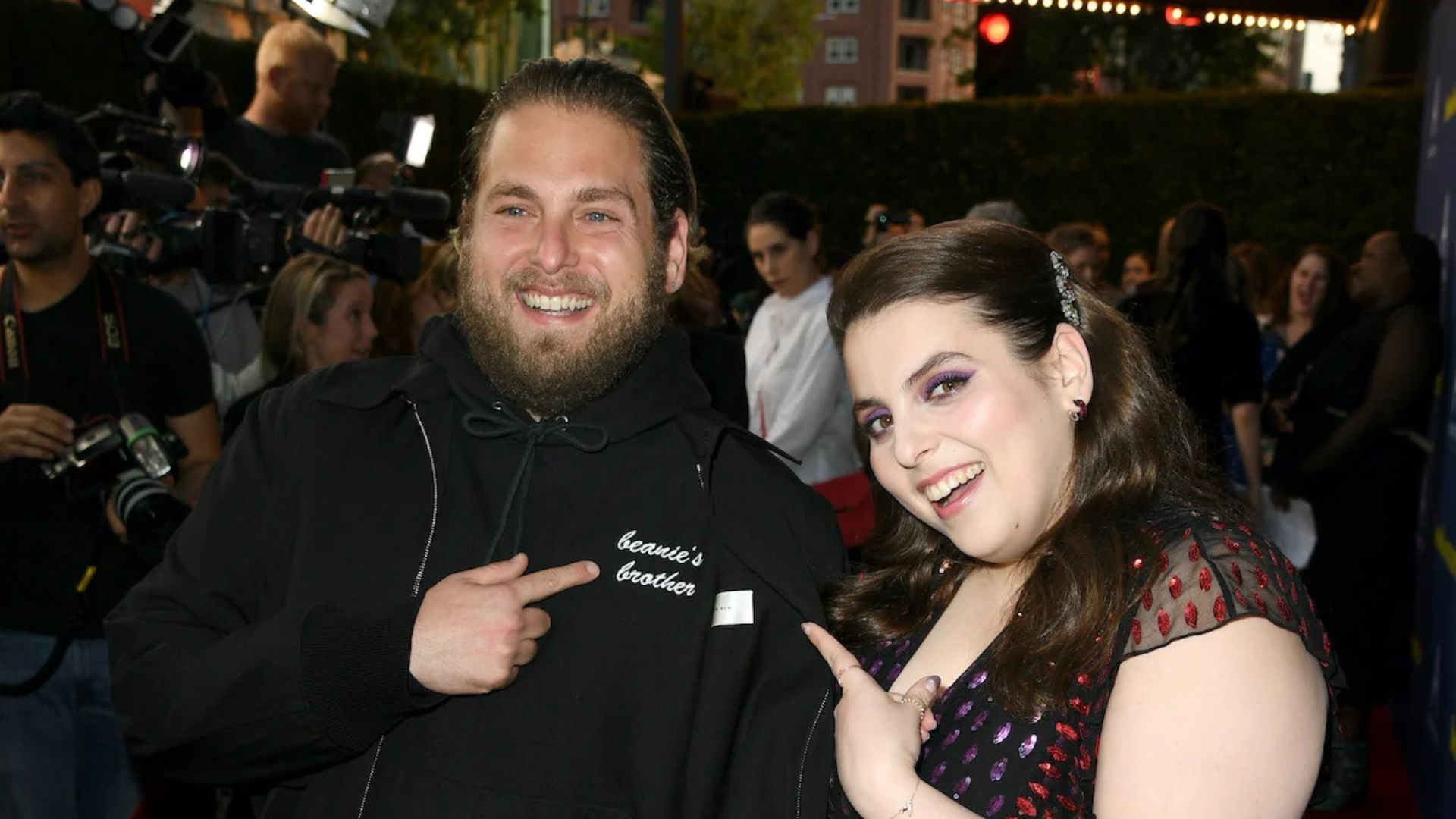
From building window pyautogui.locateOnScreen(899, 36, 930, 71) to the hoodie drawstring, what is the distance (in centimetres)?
10186

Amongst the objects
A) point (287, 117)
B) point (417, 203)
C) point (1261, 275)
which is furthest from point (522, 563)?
point (1261, 275)

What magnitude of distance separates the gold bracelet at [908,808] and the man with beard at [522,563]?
0.26m

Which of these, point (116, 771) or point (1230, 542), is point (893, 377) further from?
point (116, 771)

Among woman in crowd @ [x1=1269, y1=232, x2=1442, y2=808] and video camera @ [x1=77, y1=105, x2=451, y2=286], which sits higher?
video camera @ [x1=77, y1=105, x2=451, y2=286]

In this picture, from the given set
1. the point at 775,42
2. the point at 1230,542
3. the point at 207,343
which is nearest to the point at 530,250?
the point at 1230,542

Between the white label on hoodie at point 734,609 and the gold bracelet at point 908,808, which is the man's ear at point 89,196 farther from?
the gold bracelet at point 908,808

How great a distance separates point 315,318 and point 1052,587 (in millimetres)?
3189

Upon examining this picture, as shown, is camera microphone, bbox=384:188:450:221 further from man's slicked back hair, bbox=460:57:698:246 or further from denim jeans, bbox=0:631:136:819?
man's slicked back hair, bbox=460:57:698:246

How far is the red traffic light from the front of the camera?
1151 centimetres

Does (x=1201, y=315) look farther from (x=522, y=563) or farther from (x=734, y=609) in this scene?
(x=522, y=563)

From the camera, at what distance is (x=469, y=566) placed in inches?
84.7

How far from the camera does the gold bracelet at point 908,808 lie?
1.78m

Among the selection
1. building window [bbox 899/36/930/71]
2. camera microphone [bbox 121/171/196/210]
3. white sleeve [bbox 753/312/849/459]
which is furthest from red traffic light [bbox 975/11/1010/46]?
building window [bbox 899/36/930/71]

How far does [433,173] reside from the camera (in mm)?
13375
